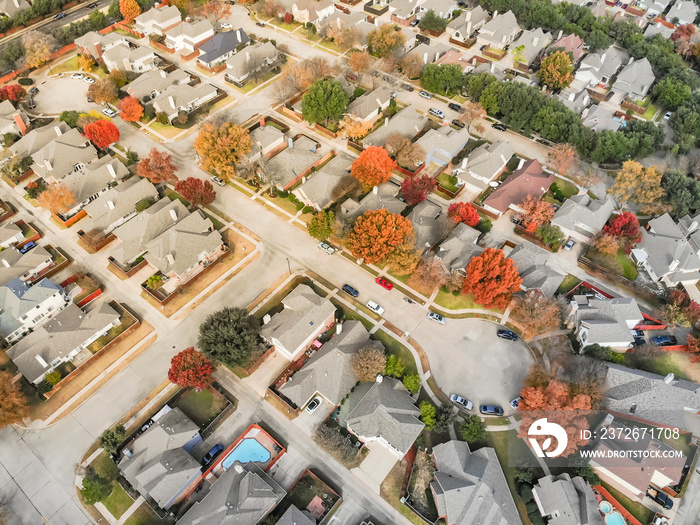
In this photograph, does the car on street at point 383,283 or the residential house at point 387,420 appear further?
the car on street at point 383,283

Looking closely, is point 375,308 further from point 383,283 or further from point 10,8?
point 10,8

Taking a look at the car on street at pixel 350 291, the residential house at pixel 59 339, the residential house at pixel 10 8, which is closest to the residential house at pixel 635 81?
the car on street at pixel 350 291

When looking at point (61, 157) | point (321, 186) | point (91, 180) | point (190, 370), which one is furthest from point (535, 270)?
point (61, 157)

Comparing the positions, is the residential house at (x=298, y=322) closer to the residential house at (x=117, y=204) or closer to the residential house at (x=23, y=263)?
the residential house at (x=117, y=204)

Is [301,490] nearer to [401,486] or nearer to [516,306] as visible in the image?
[401,486]

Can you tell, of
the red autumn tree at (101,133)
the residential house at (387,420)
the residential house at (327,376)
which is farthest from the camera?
the red autumn tree at (101,133)

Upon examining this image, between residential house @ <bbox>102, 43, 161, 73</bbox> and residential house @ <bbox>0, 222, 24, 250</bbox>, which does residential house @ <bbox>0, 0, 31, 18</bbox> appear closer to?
residential house @ <bbox>102, 43, 161, 73</bbox>
